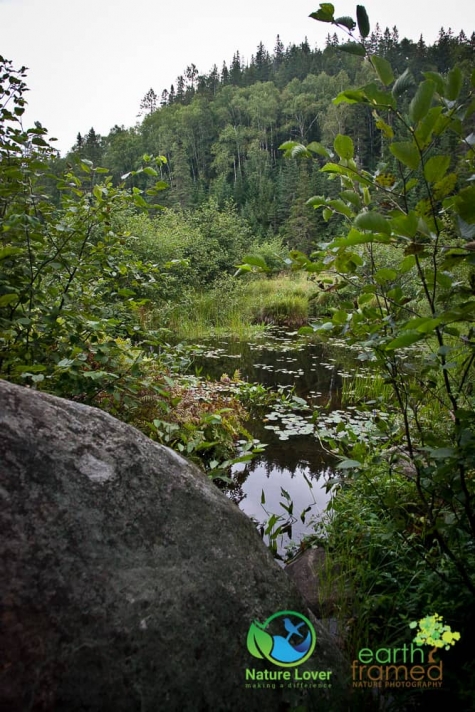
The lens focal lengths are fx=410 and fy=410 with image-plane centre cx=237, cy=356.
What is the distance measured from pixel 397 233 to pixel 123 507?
912mm

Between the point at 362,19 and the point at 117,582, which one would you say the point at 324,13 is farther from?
the point at 117,582

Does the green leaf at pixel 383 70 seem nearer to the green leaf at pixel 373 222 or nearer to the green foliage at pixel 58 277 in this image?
the green leaf at pixel 373 222

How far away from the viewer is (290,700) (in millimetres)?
1016

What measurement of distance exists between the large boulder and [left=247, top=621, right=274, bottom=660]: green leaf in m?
0.02

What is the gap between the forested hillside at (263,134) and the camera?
38.7 metres

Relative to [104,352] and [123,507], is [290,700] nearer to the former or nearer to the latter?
[123,507]

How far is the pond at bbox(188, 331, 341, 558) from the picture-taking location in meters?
2.95

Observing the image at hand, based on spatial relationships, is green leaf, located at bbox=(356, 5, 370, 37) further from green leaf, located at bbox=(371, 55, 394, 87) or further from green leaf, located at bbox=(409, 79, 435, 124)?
green leaf, located at bbox=(409, 79, 435, 124)

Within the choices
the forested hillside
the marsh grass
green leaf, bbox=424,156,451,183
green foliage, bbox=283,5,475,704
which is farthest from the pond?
the forested hillside

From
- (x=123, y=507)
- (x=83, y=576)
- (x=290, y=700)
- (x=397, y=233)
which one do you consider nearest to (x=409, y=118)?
(x=397, y=233)

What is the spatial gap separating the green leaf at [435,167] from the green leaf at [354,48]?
308mm

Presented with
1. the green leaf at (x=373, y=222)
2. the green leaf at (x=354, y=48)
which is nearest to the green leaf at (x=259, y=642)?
the green leaf at (x=373, y=222)

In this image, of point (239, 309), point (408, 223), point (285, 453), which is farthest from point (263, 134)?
point (408, 223)

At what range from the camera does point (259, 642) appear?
1.05 m
